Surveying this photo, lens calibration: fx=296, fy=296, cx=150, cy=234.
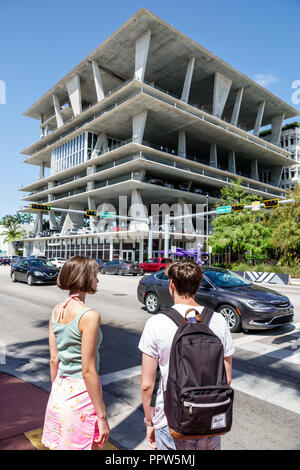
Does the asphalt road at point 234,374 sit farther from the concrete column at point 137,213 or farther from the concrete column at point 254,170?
the concrete column at point 254,170

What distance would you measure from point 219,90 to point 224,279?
1831 inches

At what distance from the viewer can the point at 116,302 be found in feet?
39.0

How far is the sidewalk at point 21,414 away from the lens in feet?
9.70

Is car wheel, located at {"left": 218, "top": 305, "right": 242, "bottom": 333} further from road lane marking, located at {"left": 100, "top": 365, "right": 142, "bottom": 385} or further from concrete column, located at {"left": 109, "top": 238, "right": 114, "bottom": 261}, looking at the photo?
concrete column, located at {"left": 109, "top": 238, "right": 114, "bottom": 261}

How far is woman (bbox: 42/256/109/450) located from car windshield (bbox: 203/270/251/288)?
6.36 meters

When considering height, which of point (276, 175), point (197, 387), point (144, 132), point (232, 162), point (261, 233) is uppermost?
point (144, 132)

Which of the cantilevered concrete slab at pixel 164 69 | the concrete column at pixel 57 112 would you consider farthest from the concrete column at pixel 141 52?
the concrete column at pixel 57 112

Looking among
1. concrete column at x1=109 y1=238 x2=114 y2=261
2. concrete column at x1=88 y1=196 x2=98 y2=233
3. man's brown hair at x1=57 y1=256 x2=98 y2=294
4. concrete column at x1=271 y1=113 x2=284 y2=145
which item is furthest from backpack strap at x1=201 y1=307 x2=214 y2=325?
concrete column at x1=271 y1=113 x2=284 y2=145

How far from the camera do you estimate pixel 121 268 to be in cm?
3047

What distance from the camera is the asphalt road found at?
323 cm

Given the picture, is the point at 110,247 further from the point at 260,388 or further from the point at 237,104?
the point at 260,388

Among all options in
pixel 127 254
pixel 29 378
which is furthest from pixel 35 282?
pixel 127 254

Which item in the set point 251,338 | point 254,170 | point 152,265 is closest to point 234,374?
point 251,338

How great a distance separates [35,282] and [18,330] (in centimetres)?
999
